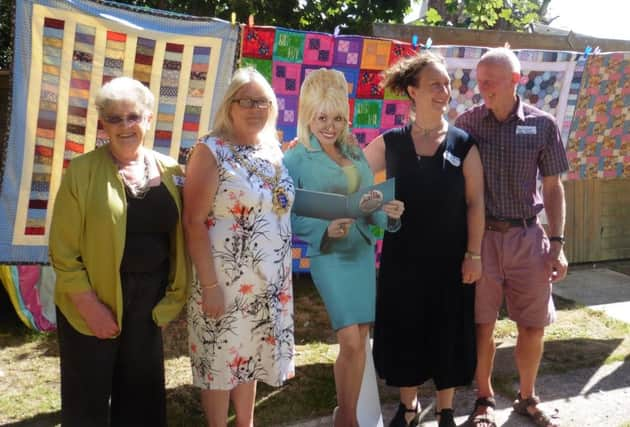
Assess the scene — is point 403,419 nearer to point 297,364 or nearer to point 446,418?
point 446,418

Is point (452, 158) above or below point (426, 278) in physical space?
above

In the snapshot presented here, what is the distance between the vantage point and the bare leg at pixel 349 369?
2.81 metres

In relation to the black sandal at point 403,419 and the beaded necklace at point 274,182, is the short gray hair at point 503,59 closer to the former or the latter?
the beaded necklace at point 274,182

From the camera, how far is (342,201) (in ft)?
8.82

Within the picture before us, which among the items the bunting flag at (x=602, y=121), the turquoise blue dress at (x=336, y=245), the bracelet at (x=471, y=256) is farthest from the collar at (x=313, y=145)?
the bunting flag at (x=602, y=121)

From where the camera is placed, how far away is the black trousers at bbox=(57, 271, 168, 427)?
231 centimetres

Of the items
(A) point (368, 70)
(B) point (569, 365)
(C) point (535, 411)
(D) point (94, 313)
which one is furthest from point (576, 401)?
(D) point (94, 313)

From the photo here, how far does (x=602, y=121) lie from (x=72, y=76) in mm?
4034

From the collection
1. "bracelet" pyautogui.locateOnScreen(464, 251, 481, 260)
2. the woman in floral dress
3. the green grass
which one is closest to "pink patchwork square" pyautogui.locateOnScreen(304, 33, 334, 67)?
the woman in floral dress

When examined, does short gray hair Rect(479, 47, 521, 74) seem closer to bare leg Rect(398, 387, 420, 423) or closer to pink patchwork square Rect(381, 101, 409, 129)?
pink patchwork square Rect(381, 101, 409, 129)

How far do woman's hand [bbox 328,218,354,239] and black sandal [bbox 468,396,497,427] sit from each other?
50.7 inches

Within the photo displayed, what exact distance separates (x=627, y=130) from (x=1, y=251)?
15.8 feet

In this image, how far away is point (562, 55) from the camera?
4.70 m

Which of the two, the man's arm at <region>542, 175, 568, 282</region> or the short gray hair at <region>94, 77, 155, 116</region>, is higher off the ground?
the short gray hair at <region>94, 77, 155, 116</region>
